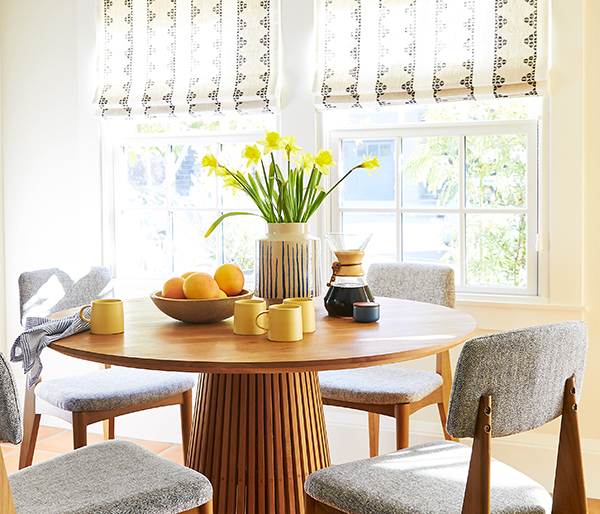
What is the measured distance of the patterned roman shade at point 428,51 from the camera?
2.63m

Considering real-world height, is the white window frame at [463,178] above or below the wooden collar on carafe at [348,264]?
above

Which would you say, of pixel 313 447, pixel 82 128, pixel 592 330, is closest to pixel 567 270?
pixel 592 330

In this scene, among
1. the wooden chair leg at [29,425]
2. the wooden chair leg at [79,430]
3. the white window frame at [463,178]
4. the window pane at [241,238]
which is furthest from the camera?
the window pane at [241,238]

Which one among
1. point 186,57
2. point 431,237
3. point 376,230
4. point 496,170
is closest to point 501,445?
point 431,237

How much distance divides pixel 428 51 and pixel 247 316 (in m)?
1.74

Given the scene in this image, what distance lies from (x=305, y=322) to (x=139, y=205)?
2071 mm

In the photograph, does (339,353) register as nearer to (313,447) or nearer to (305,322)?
(305,322)

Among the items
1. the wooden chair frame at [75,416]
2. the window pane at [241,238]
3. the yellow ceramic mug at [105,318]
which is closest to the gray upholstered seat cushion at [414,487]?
the yellow ceramic mug at [105,318]

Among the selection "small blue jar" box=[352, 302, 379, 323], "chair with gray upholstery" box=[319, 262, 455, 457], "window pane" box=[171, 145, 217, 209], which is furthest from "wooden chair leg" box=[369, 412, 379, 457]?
"window pane" box=[171, 145, 217, 209]

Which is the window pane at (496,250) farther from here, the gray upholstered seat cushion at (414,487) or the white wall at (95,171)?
the gray upholstered seat cushion at (414,487)

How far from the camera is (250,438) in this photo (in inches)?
67.7

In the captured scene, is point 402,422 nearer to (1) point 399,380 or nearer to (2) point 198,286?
(1) point 399,380

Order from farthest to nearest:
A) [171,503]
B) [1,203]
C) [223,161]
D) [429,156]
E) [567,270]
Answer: [1,203], [223,161], [429,156], [567,270], [171,503]

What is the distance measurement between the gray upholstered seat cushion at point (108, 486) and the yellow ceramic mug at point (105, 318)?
31cm
